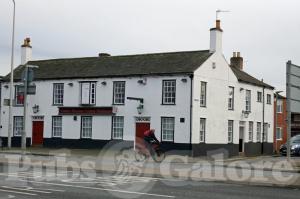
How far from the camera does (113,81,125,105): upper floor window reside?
35178 mm

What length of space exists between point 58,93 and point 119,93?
5520 millimetres

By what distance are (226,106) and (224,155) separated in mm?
3819

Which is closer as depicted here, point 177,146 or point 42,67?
point 177,146

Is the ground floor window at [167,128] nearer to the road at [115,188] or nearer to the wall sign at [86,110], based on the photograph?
the wall sign at [86,110]

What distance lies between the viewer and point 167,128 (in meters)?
33.2

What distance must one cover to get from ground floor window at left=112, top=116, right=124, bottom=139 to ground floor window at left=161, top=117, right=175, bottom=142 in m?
3.28

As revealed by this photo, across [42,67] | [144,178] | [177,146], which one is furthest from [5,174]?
[42,67]

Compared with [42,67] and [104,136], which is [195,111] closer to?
[104,136]

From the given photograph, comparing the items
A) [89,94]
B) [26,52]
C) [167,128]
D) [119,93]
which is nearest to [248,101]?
[167,128]

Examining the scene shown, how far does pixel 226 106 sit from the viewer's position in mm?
36531

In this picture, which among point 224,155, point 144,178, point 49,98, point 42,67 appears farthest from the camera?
point 42,67

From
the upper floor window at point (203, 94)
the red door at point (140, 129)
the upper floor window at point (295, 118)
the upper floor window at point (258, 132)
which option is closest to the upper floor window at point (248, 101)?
the upper floor window at point (258, 132)

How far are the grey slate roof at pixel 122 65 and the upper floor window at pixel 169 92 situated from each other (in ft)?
2.43

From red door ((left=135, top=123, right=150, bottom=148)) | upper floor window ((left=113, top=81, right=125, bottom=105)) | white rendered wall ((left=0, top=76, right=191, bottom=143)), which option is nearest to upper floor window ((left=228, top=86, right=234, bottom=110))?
white rendered wall ((left=0, top=76, right=191, bottom=143))
